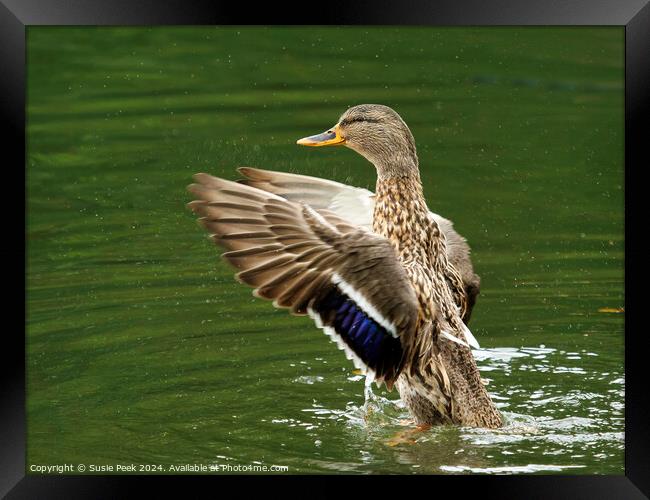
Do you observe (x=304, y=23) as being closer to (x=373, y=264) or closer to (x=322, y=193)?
(x=373, y=264)

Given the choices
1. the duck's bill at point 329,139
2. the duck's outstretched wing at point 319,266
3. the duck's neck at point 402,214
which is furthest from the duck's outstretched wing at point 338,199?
the duck's outstretched wing at point 319,266

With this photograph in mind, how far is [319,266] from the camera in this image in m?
6.91

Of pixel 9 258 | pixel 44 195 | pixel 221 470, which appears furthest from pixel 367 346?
pixel 44 195

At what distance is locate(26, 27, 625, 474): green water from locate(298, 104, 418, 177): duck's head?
553 mm

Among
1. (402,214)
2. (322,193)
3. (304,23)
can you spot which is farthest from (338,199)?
(304,23)

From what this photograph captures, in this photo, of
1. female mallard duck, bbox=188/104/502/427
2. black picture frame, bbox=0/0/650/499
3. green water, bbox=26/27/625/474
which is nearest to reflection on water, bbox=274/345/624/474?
green water, bbox=26/27/625/474

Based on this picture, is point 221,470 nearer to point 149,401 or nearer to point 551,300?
point 149,401

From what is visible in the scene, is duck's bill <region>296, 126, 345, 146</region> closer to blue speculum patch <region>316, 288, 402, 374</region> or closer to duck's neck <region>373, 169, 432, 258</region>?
duck's neck <region>373, 169, 432, 258</region>

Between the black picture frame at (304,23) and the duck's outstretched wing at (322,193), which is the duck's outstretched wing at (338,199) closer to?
the duck's outstretched wing at (322,193)

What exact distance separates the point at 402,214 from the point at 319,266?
86cm

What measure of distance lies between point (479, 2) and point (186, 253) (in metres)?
4.45

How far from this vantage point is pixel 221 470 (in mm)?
6809

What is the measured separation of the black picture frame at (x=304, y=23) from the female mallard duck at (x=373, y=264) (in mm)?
1063

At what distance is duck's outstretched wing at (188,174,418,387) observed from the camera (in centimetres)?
678
